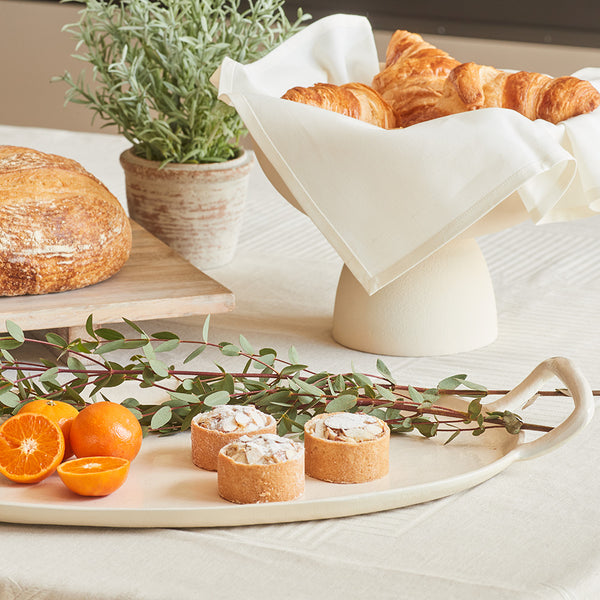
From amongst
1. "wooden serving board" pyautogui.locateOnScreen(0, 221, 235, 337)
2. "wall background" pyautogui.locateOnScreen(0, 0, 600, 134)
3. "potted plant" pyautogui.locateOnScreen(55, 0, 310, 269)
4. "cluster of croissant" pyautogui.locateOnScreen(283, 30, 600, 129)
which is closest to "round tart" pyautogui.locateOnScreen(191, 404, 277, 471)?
"wooden serving board" pyautogui.locateOnScreen(0, 221, 235, 337)

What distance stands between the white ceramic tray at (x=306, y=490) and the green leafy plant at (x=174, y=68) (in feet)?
1.93

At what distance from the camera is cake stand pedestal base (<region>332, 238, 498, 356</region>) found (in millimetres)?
1062

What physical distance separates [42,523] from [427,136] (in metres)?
0.50

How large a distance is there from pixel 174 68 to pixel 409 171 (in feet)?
1.43

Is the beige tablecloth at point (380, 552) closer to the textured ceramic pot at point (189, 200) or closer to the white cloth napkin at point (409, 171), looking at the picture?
the white cloth napkin at point (409, 171)

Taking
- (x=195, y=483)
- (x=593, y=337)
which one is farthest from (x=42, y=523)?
(x=593, y=337)

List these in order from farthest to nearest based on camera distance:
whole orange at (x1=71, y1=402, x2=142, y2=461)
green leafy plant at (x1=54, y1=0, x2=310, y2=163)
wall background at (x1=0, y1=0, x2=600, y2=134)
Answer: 1. wall background at (x1=0, y1=0, x2=600, y2=134)
2. green leafy plant at (x1=54, y1=0, x2=310, y2=163)
3. whole orange at (x1=71, y1=402, x2=142, y2=461)

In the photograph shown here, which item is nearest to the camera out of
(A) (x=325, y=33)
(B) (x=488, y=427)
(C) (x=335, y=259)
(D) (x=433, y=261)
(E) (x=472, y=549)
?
(E) (x=472, y=549)

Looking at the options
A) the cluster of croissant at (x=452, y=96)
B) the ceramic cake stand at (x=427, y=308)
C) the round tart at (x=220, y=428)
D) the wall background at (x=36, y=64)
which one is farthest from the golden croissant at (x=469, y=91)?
the wall background at (x=36, y=64)

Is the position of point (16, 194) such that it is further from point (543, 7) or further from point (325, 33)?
point (543, 7)

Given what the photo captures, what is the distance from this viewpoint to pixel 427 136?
3.06 feet

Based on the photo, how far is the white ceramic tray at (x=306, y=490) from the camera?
2.12 feet

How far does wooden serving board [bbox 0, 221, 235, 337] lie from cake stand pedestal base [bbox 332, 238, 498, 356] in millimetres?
151

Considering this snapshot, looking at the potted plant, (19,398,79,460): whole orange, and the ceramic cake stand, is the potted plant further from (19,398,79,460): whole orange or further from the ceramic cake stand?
(19,398,79,460): whole orange
